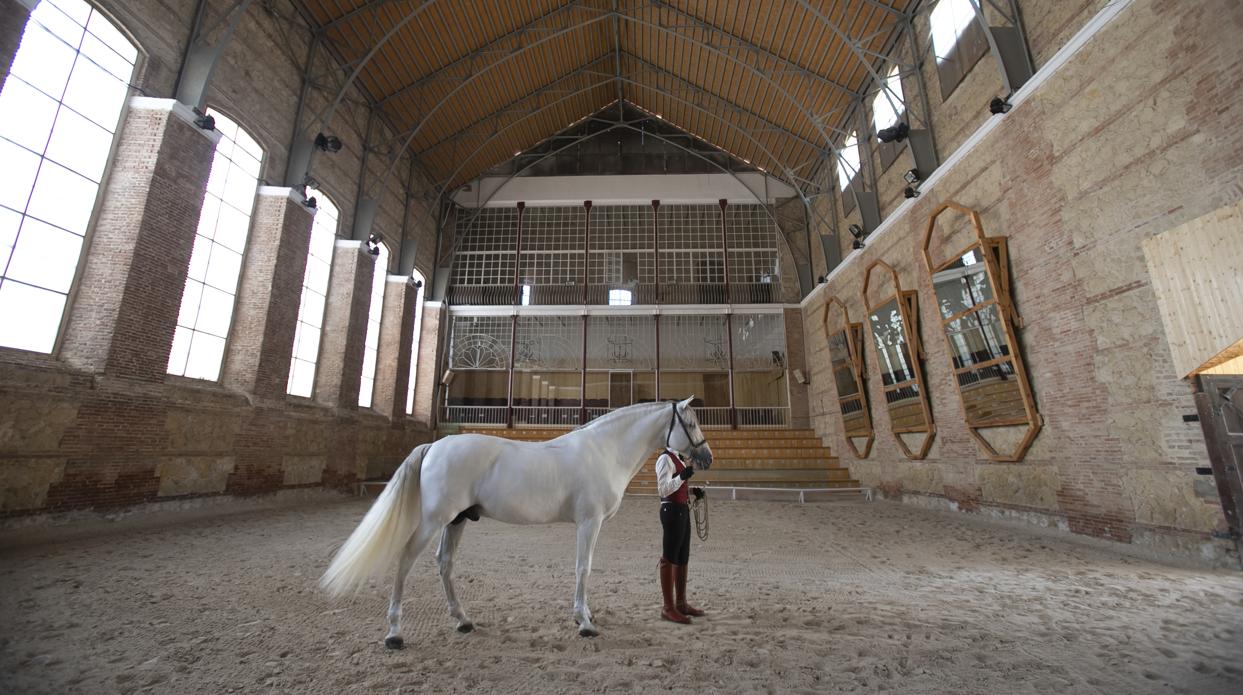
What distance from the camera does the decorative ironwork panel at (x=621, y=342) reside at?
17422mm

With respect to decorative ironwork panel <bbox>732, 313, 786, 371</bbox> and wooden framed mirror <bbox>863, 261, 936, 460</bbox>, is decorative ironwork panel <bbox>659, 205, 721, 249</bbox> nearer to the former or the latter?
decorative ironwork panel <bbox>732, 313, 786, 371</bbox>

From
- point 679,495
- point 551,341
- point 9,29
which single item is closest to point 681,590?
point 679,495

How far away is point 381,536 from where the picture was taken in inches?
114

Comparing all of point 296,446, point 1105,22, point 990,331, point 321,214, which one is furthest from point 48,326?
point 1105,22

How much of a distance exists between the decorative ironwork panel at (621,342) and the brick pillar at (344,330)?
7457 millimetres

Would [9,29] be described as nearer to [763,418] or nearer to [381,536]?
[381,536]

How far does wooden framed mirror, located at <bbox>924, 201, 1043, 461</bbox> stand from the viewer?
727cm

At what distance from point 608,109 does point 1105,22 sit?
16.0 metres

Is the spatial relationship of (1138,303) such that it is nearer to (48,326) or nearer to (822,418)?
(822,418)

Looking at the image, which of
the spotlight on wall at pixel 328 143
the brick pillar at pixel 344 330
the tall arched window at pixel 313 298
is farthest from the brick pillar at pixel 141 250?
the brick pillar at pixel 344 330

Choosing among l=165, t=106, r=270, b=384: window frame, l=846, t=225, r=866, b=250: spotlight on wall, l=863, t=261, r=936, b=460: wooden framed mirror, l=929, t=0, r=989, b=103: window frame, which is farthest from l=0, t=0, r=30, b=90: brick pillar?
l=846, t=225, r=866, b=250: spotlight on wall

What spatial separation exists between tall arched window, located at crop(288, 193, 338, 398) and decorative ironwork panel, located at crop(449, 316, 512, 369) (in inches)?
224

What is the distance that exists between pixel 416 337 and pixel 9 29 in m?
11.6

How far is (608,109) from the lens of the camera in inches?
768
